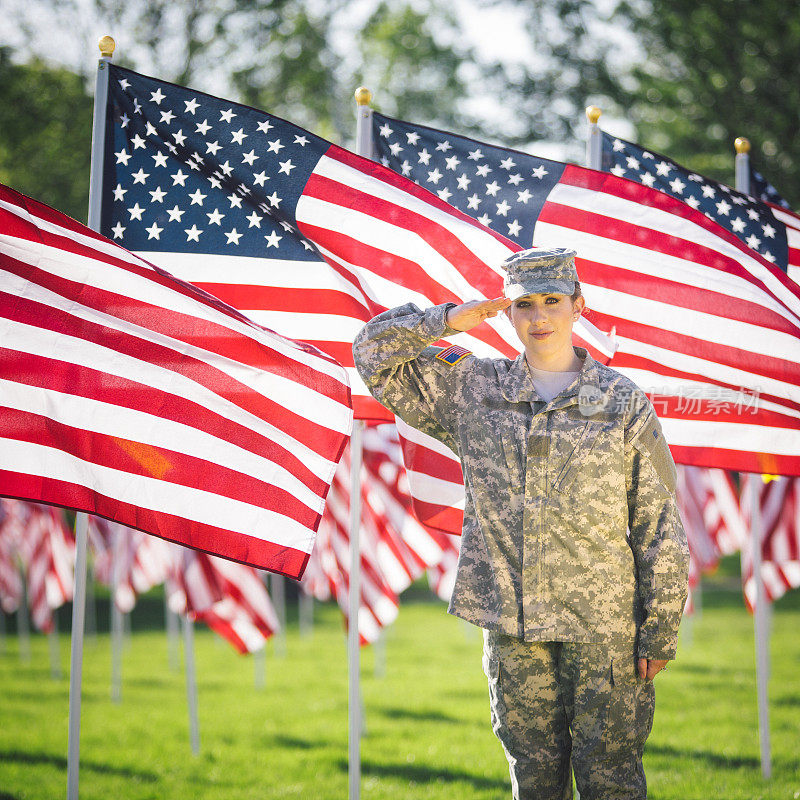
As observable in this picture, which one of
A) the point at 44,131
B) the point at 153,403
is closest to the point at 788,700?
the point at 153,403

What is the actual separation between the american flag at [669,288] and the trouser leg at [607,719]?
7.12 ft

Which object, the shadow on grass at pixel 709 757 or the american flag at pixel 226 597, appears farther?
the american flag at pixel 226 597

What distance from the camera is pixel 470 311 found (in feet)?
11.8

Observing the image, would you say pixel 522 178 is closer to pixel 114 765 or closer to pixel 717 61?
pixel 114 765

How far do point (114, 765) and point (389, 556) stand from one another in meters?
2.97

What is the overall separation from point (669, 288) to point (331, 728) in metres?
5.36

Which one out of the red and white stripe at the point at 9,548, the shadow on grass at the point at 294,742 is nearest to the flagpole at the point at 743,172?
the shadow on grass at the point at 294,742

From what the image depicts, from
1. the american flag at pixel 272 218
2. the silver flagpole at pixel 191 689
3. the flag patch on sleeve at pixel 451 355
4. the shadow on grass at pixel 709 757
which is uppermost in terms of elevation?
the american flag at pixel 272 218

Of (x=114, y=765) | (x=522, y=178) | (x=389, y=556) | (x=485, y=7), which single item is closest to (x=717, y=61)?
(x=485, y=7)

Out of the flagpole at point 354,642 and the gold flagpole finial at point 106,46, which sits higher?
the gold flagpole finial at point 106,46

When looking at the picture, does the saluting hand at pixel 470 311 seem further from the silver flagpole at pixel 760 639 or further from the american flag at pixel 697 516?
the american flag at pixel 697 516

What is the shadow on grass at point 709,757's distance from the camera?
6.78 metres

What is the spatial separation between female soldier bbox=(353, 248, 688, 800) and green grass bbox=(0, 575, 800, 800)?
2.82 metres

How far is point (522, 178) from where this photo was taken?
5344 mm
